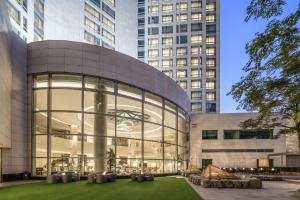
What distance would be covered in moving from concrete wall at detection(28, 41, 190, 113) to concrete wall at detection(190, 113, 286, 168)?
2560cm

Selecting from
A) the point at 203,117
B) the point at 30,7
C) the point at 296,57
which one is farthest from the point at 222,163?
the point at 296,57

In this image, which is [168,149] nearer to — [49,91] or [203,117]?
[49,91]

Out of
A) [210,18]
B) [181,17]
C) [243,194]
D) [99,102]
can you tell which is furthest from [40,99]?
[210,18]

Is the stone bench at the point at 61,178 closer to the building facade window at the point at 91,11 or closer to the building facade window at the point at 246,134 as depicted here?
the building facade window at the point at 246,134

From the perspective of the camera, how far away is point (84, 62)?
31422 mm

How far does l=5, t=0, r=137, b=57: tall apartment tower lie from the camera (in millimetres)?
53500

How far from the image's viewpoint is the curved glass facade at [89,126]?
29953 mm

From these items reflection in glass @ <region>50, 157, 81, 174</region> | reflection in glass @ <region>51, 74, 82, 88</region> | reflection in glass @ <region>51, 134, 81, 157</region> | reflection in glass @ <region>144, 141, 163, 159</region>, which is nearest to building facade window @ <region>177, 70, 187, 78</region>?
reflection in glass @ <region>144, 141, 163, 159</region>

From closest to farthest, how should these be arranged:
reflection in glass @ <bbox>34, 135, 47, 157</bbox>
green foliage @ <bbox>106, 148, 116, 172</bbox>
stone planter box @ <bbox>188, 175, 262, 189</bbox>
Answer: stone planter box @ <bbox>188, 175, 262, 189</bbox> → reflection in glass @ <bbox>34, 135, 47, 157</bbox> → green foliage @ <bbox>106, 148, 116, 172</bbox>

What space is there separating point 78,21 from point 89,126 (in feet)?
135

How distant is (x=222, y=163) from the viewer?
58688 mm

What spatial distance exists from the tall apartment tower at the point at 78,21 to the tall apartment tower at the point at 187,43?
16.8ft

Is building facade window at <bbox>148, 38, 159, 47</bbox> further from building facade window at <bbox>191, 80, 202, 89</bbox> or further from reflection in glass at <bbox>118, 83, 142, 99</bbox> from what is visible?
reflection in glass at <bbox>118, 83, 142, 99</bbox>

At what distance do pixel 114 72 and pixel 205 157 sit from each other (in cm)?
3192
